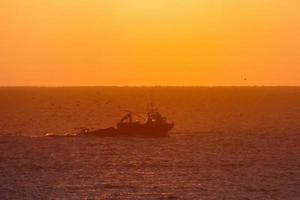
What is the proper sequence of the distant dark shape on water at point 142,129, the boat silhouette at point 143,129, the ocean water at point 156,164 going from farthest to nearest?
the distant dark shape on water at point 142,129 → the boat silhouette at point 143,129 → the ocean water at point 156,164

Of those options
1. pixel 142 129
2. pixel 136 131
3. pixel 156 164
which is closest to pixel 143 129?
pixel 142 129

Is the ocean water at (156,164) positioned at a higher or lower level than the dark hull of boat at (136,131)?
lower

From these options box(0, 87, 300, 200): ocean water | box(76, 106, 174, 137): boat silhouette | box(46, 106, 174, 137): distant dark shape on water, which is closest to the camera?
box(0, 87, 300, 200): ocean water

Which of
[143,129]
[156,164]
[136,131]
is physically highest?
[143,129]

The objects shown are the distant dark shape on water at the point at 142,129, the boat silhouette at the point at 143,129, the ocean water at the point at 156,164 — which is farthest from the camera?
the distant dark shape on water at the point at 142,129

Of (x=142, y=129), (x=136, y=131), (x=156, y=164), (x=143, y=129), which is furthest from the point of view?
(x=136, y=131)

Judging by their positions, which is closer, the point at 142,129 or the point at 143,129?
the point at 143,129

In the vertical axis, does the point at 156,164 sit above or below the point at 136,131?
below

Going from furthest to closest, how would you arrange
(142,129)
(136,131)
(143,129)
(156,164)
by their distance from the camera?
(136,131)
(142,129)
(143,129)
(156,164)

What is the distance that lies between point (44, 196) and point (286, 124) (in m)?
101

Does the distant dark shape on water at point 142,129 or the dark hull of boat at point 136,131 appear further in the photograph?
the distant dark shape on water at point 142,129

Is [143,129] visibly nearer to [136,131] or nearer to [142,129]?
[142,129]

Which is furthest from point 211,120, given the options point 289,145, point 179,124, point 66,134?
point 289,145

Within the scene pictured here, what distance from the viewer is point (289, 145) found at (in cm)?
11581
